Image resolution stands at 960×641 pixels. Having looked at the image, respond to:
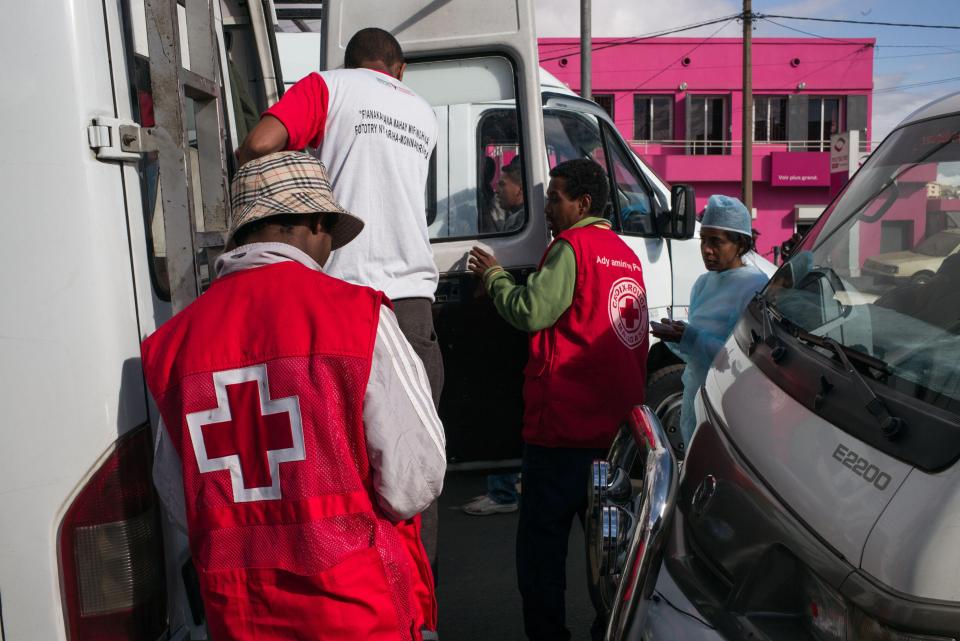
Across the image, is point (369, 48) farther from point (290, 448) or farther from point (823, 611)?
point (823, 611)

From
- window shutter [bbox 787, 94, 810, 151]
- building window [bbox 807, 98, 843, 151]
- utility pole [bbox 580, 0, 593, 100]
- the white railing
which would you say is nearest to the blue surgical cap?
utility pole [bbox 580, 0, 593, 100]

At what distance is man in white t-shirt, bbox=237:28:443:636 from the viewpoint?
269cm

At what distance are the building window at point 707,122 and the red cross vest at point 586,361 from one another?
91.3 feet

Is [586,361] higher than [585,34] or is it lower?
lower

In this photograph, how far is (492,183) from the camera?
12.7 feet

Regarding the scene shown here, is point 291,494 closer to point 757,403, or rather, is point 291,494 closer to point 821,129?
point 757,403

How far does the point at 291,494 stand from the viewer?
1549 millimetres

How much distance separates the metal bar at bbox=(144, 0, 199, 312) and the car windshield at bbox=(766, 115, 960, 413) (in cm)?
150

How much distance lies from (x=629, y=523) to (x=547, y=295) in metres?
0.99

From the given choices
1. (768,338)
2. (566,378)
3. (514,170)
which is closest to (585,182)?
(514,170)

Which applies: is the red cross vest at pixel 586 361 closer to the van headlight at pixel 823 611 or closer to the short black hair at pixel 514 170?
the short black hair at pixel 514 170

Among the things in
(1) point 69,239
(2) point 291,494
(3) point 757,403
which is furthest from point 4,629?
(3) point 757,403

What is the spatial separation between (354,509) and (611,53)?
29137 millimetres

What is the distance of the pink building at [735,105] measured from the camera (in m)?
28.4
